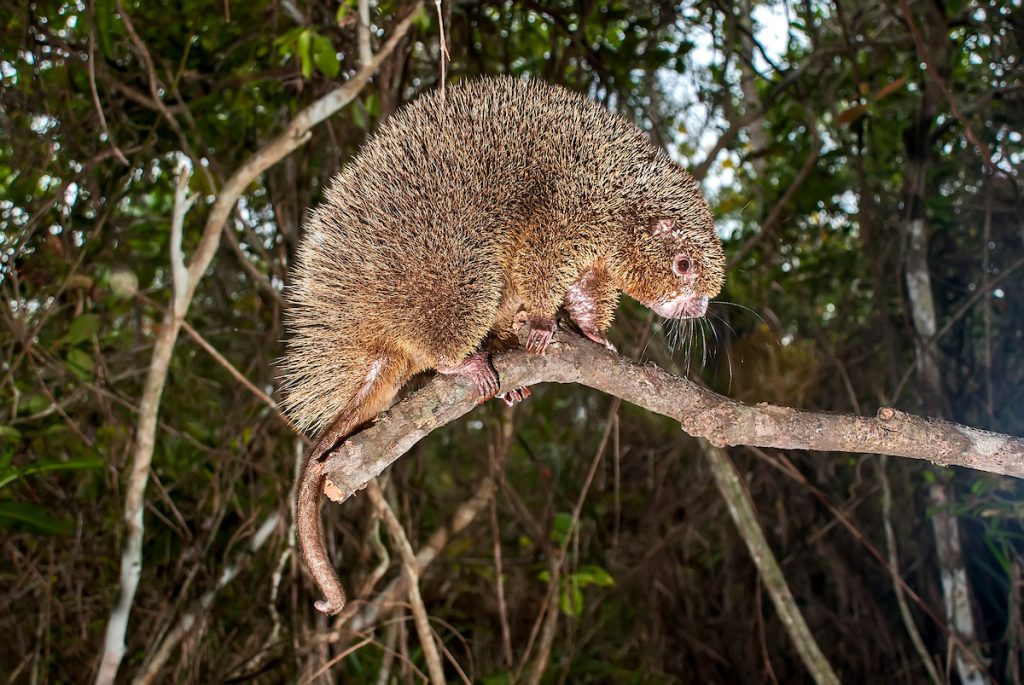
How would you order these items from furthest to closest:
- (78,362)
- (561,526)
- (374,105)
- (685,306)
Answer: (561,526)
(78,362)
(374,105)
(685,306)

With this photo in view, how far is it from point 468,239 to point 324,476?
68 cm

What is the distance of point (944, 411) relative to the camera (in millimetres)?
3955

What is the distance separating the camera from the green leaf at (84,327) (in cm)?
330

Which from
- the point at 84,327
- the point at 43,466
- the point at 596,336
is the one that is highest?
the point at 596,336

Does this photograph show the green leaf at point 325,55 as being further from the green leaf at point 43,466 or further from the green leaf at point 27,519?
the green leaf at point 27,519

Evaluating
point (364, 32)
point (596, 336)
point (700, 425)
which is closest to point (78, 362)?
point (364, 32)

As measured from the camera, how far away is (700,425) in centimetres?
199

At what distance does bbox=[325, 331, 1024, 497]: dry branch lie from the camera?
190 centimetres

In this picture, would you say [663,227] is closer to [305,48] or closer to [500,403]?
[305,48]

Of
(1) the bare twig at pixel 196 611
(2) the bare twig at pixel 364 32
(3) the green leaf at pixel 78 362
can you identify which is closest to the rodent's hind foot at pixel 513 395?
(2) the bare twig at pixel 364 32

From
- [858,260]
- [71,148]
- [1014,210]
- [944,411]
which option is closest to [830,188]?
[858,260]

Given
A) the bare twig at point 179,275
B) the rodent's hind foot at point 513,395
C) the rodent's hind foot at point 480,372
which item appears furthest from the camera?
the bare twig at point 179,275

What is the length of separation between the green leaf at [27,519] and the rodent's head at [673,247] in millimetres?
2145

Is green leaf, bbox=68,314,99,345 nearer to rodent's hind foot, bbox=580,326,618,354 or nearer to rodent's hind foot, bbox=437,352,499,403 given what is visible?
rodent's hind foot, bbox=437,352,499,403
